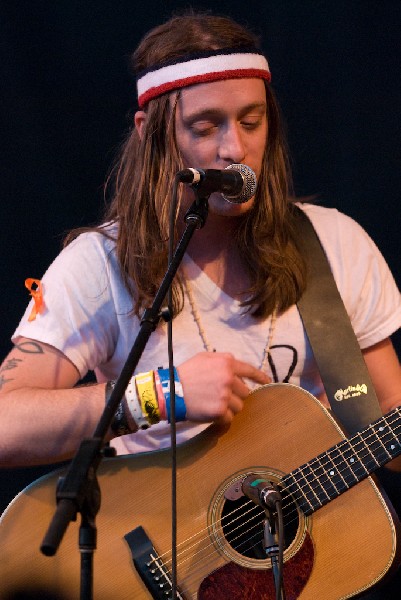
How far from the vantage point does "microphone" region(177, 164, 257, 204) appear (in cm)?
185

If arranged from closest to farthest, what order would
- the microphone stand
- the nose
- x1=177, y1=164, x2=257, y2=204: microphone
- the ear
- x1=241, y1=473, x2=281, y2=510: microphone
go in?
the microphone stand, x1=177, y1=164, x2=257, y2=204: microphone, x1=241, y1=473, x2=281, y2=510: microphone, the nose, the ear

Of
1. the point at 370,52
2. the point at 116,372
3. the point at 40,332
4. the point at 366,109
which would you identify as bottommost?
the point at 116,372

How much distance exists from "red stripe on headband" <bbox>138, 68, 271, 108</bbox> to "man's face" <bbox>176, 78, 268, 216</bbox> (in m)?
0.01

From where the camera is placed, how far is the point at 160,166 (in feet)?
8.53

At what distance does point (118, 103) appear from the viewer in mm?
3191

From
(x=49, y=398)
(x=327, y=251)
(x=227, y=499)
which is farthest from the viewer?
(x=327, y=251)

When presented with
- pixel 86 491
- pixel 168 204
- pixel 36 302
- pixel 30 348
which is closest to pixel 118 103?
pixel 168 204

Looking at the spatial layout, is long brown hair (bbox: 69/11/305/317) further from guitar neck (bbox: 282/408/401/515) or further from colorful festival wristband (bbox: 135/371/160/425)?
guitar neck (bbox: 282/408/401/515)

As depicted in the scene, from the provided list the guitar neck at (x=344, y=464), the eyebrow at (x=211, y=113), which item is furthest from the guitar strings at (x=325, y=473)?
the eyebrow at (x=211, y=113)

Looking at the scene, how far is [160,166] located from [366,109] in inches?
35.7

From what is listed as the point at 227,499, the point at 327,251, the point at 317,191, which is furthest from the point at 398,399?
the point at 317,191

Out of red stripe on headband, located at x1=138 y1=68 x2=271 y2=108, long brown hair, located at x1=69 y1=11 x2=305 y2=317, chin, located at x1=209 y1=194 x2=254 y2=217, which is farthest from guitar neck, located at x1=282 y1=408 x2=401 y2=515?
red stripe on headband, located at x1=138 y1=68 x2=271 y2=108

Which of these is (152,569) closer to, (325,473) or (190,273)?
(325,473)

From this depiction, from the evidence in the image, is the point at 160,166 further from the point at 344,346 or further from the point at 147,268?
the point at 344,346
